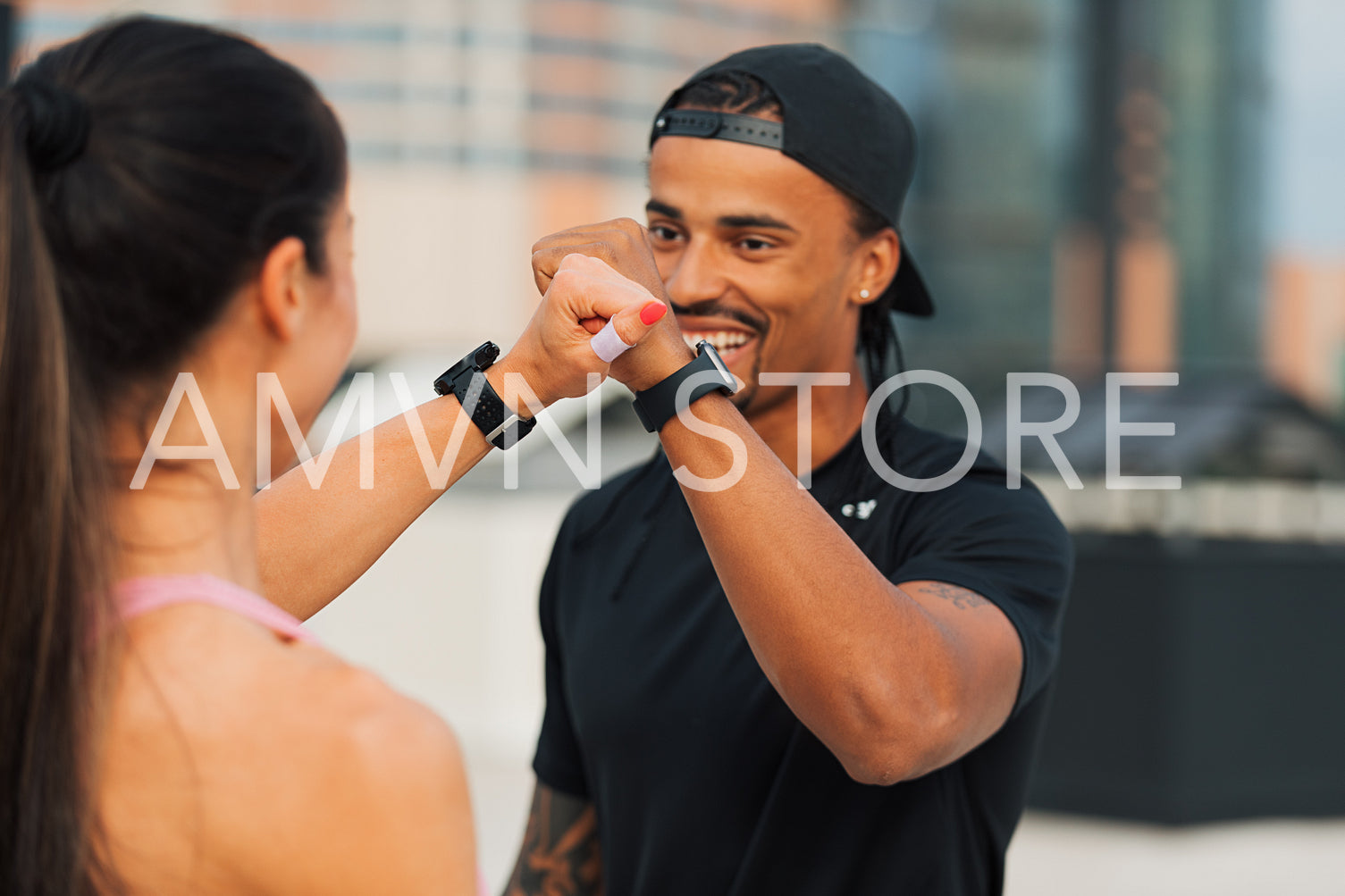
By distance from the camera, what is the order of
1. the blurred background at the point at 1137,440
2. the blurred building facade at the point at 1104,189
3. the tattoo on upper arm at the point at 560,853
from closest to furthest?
the tattoo on upper arm at the point at 560,853 < the blurred background at the point at 1137,440 < the blurred building facade at the point at 1104,189

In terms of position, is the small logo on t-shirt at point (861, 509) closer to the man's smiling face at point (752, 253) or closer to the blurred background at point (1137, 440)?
the man's smiling face at point (752, 253)

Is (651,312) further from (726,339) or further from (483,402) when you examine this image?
(726,339)

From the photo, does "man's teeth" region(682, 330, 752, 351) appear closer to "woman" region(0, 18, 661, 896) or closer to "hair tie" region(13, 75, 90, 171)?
"woman" region(0, 18, 661, 896)

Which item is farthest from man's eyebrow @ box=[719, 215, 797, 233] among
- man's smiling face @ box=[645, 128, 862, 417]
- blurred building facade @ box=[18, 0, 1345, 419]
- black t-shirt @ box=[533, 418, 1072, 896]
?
blurred building facade @ box=[18, 0, 1345, 419]

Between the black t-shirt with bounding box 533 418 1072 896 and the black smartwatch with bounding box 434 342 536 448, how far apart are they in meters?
0.35

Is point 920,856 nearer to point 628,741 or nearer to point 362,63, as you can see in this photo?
point 628,741

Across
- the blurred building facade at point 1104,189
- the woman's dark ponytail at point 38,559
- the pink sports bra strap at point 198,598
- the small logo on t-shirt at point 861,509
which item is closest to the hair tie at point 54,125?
the woman's dark ponytail at point 38,559

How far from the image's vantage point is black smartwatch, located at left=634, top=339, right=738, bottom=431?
136 cm

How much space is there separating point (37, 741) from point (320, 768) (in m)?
0.20

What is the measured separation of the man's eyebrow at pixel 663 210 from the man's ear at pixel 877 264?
10.4 inches

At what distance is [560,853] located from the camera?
1.86 m

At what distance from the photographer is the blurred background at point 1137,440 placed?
4.97 m

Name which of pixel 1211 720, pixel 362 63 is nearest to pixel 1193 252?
pixel 1211 720

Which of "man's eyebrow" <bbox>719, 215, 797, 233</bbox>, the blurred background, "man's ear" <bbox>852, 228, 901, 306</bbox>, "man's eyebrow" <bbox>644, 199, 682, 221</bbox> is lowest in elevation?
the blurred background
